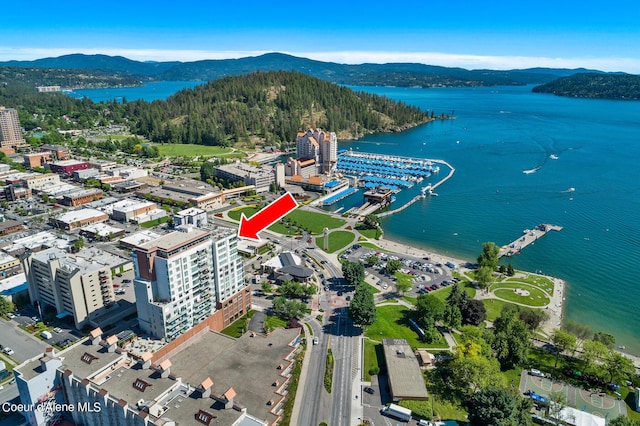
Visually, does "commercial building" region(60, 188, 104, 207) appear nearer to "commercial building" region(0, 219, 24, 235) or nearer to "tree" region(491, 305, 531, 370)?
"commercial building" region(0, 219, 24, 235)

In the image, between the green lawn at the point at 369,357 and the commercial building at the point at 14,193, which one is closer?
the green lawn at the point at 369,357

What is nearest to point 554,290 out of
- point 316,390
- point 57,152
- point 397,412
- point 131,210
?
point 397,412

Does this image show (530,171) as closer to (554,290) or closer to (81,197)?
(554,290)

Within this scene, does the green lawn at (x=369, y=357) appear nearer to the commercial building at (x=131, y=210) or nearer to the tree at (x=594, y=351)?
the tree at (x=594, y=351)

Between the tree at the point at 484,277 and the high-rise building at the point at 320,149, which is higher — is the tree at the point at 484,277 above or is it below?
below

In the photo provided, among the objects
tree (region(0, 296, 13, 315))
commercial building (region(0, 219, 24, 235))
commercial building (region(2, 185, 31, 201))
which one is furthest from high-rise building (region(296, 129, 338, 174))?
tree (region(0, 296, 13, 315))

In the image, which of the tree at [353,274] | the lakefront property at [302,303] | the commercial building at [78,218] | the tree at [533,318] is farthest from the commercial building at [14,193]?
the tree at [533,318]
